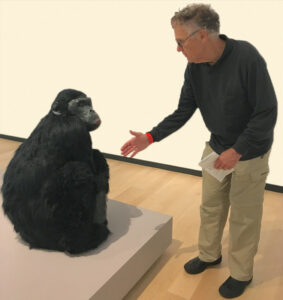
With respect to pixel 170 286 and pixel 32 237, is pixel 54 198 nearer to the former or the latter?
pixel 32 237

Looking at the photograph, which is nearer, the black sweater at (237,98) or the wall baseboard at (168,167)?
the black sweater at (237,98)

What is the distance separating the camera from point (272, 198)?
8.97 feet

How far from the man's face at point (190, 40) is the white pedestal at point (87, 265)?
92cm

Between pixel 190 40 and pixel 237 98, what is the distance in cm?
30

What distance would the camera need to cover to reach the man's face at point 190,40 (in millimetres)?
1295

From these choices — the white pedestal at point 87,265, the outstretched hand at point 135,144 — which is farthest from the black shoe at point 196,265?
the outstretched hand at point 135,144

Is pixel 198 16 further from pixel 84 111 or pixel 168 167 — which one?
pixel 168 167

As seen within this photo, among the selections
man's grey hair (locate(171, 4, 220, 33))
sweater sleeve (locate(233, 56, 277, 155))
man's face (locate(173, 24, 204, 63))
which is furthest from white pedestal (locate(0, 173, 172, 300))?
man's grey hair (locate(171, 4, 220, 33))

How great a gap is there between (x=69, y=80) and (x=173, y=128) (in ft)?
7.30

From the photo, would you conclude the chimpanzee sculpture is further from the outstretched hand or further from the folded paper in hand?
the folded paper in hand

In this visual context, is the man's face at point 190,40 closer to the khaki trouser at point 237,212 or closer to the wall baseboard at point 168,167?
the khaki trouser at point 237,212

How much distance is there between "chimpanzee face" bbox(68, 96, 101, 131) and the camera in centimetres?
145

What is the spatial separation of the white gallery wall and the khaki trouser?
4.35 feet

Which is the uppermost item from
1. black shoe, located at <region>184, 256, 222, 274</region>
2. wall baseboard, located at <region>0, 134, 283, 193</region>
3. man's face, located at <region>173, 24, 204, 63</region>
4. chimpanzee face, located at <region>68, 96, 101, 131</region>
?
man's face, located at <region>173, 24, 204, 63</region>
